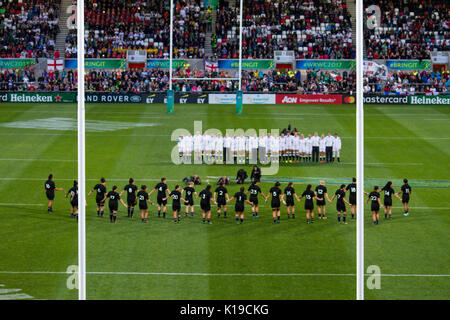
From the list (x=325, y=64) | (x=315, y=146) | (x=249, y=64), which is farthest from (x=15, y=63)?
(x=315, y=146)

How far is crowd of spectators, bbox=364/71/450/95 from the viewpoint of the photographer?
52.6 metres

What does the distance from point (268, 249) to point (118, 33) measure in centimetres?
4310

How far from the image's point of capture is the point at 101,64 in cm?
5672

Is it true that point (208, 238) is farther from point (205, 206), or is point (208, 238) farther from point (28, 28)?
point (28, 28)

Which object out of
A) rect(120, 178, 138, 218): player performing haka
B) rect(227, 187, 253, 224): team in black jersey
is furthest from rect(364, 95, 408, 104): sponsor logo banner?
rect(120, 178, 138, 218): player performing haka

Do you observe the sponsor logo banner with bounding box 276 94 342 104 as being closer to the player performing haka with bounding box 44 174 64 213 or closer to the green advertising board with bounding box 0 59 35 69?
the green advertising board with bounding box 0 59 35 69

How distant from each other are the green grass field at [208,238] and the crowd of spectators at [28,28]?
→ 2202 cm

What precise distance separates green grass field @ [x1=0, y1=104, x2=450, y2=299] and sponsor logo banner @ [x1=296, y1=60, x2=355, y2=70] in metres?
19.7

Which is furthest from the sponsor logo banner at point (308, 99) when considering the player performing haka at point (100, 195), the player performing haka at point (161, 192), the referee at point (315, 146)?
the player performing haka at point (100, 195)

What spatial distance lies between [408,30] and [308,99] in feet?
46.3

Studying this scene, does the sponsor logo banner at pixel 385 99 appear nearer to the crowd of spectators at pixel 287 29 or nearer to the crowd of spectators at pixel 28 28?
the crowd of spectators at pixel 287 29

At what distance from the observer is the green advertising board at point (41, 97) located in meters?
50.4

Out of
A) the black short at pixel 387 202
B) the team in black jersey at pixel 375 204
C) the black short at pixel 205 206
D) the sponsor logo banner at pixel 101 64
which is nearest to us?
the team in black jersey at pixel 375 204

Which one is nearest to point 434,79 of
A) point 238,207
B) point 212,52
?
point 212,52
